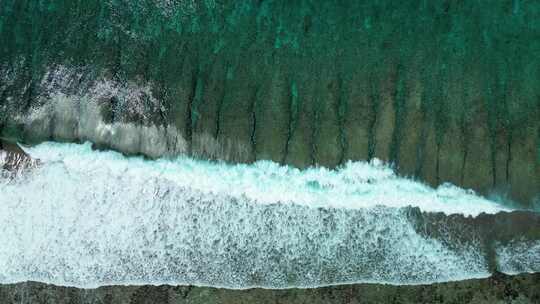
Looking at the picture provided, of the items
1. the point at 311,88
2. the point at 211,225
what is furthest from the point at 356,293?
the point at 311,88

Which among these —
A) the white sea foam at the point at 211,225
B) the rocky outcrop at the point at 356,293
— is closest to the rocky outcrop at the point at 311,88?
the white sea foam at the point at 211,225

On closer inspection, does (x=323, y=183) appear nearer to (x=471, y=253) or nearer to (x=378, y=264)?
(x=378, y=264)

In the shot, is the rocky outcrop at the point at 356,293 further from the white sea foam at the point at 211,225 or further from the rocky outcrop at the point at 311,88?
the rocky outcrop at the point at 311,88

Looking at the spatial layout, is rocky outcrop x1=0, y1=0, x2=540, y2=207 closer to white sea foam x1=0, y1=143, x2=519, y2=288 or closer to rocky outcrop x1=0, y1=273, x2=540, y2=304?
white sea foam x1=0, y1=143, x2=519, y2=288

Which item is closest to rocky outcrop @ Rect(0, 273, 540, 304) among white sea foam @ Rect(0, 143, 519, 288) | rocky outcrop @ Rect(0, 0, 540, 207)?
white sea foam @ Rect(0, 143, 519, 288)

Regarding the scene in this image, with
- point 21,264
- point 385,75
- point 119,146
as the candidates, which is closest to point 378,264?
point 385,75
